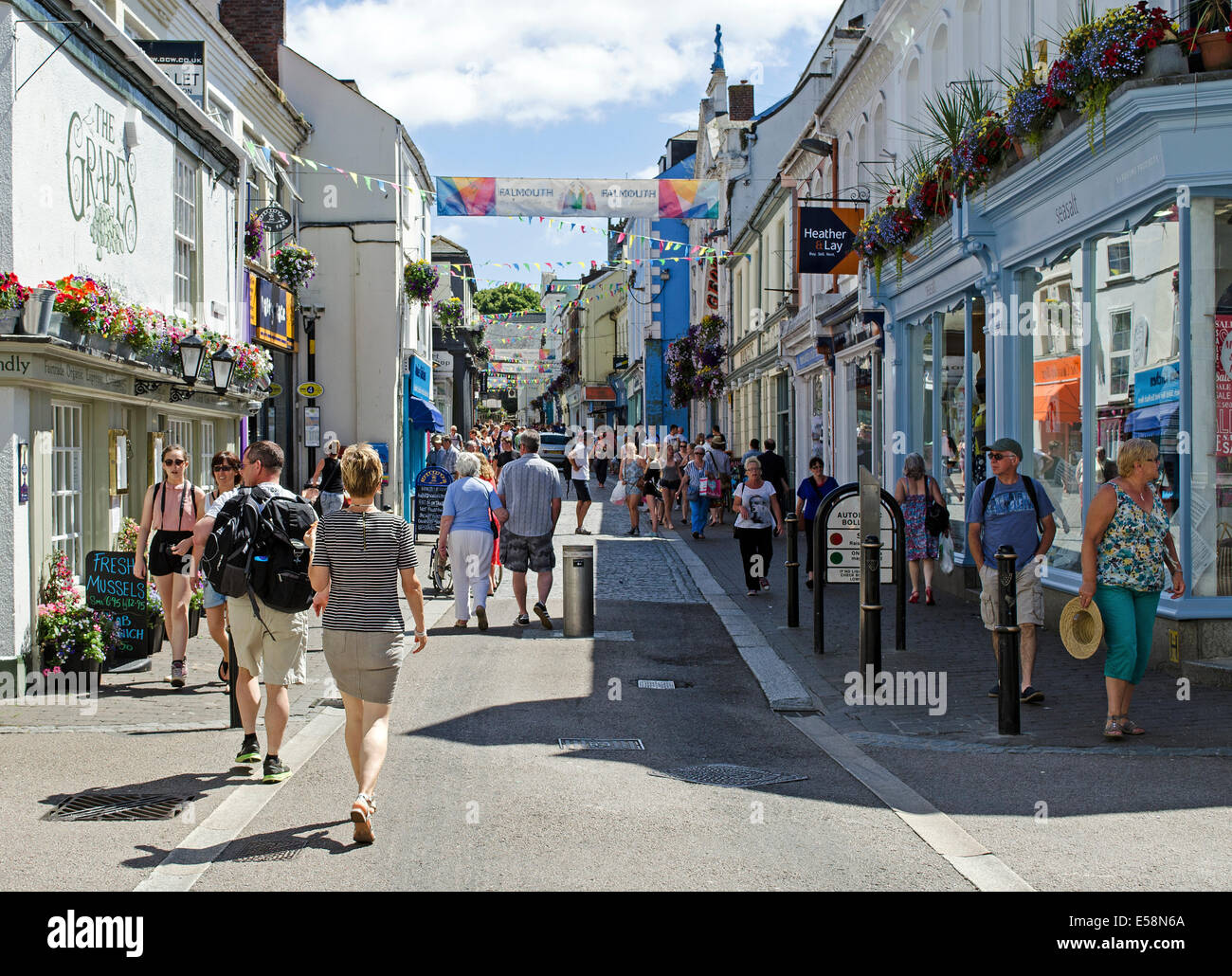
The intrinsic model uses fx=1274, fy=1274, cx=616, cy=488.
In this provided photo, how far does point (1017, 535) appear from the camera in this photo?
8562 millimetres

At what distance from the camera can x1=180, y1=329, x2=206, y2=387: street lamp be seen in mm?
11367

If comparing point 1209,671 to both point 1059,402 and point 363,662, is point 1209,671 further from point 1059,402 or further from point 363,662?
point 363,662

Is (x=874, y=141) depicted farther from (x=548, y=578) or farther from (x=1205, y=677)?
(x=1205, y=677)

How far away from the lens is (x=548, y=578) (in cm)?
1260

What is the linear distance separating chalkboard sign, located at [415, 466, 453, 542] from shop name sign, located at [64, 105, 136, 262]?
6.87 m

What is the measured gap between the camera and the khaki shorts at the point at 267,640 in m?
6.74

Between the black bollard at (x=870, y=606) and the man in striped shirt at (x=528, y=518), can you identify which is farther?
the man in striped shirt at (x=528, y=518)

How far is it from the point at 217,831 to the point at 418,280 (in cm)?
2154

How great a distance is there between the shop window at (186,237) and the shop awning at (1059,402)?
28.4 feet

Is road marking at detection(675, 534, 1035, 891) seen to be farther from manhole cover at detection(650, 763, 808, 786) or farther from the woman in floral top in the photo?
the woman in floral top

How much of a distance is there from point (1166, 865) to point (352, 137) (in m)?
22.7

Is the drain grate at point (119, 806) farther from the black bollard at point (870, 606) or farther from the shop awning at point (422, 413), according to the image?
the shop awning at point (422, 413)

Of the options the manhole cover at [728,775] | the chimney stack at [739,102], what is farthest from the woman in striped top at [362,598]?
the chimney stack at [739,102]
